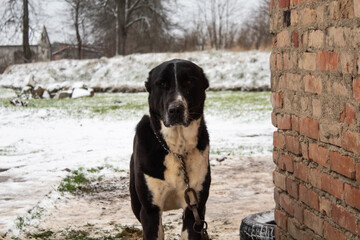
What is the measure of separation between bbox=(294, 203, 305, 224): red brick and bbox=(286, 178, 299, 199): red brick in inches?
2.6

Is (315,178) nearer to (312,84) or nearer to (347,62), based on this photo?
(312,84)

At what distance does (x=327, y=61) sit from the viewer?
301cm

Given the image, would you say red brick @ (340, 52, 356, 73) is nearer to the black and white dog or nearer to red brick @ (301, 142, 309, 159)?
red brick @ (301, 142, 309, 159)

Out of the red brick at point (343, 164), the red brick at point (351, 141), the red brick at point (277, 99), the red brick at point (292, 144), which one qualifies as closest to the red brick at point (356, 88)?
the red brick at point (351, 141)

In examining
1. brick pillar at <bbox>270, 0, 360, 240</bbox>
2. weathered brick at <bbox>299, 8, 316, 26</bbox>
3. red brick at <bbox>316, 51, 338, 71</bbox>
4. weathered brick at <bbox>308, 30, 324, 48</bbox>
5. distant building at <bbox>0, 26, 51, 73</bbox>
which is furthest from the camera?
distant building at <bbox>0, 26, 51, 73</bbox>

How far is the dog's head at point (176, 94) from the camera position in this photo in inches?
147

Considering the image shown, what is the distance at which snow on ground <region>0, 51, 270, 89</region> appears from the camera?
25.8 meters

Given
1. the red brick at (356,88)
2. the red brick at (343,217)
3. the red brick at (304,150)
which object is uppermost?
the red brick at (356,88)

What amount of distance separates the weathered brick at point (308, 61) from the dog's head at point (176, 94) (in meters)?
0.85

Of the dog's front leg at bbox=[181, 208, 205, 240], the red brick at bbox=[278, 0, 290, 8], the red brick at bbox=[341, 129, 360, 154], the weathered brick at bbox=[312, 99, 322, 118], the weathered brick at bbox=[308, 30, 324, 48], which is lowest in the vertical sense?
the dog's front leg at bbox=[181, 208, 205, 240]

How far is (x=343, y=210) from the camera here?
2.89 meters

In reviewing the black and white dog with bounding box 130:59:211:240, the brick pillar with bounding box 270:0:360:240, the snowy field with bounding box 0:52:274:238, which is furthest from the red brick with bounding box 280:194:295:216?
the snowy field with bounding box 0:52:274:238

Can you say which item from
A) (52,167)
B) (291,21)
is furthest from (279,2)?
(52,167)

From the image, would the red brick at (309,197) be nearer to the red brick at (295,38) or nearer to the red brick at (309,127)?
the red brick at (309,127)
